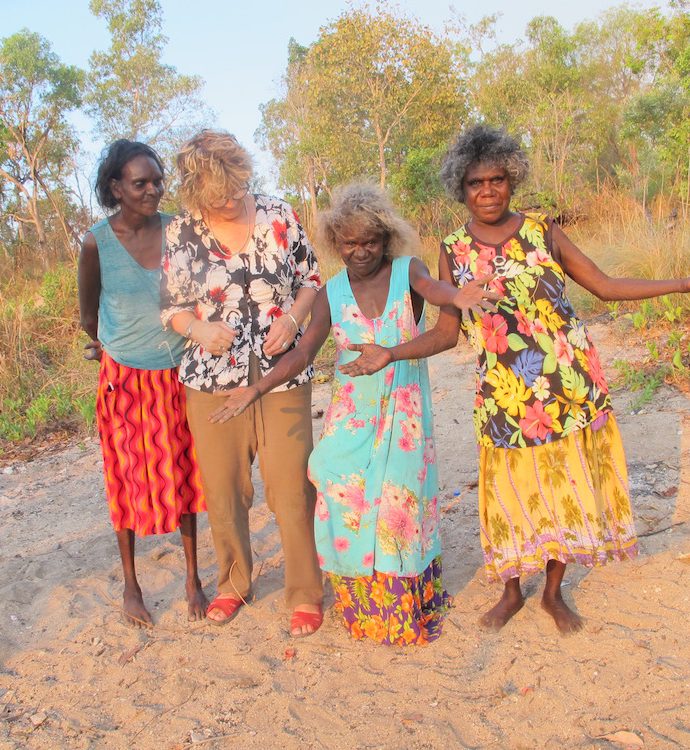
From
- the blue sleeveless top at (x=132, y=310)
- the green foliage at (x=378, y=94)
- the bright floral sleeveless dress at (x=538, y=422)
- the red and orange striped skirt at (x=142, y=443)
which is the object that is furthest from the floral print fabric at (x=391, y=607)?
the green foliage at (x=378, y=94)

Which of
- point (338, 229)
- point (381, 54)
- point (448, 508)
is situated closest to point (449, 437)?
point (448, 508)

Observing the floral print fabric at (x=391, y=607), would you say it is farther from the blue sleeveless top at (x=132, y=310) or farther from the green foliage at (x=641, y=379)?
the green foliage at (x=641, y=379)

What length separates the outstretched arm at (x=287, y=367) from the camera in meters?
2.35

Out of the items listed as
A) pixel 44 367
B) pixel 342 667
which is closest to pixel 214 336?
pixel 342 667

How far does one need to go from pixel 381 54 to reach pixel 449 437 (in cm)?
1163

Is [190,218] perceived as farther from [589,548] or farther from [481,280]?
[589,548]

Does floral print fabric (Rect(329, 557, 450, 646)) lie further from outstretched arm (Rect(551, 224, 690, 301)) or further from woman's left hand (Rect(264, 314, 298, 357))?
outstretched arm (Rect(551, 224, 690, 301))

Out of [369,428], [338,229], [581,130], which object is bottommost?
[369,428]

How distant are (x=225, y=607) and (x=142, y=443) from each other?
770mm

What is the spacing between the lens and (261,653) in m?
2.79

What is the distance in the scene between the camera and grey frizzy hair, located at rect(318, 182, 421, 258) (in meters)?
2.54

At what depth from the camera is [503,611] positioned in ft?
9.21

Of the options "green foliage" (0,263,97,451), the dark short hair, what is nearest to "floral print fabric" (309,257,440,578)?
the dark short hair

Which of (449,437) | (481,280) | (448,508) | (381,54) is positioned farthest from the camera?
(381,54)
